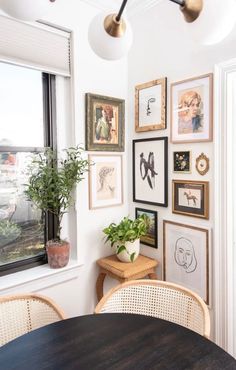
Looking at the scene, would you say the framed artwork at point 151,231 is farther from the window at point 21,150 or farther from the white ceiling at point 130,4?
the white ceiling at point 130,4

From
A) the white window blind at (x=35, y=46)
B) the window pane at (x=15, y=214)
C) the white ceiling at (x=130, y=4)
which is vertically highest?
the white ceiling at (x=130, y=4)

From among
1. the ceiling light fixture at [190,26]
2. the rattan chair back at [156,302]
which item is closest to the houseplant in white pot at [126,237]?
the rattan chair back at [156,302]

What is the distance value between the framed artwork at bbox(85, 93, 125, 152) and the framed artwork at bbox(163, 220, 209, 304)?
776 millimetres

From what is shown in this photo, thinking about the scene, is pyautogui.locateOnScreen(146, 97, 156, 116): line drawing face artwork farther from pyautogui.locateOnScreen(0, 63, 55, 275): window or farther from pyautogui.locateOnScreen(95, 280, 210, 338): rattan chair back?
pyautogui.locateOnScreen(95, 280, 210, 338): rattan chair back

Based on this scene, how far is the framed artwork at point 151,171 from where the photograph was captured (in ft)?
6.97

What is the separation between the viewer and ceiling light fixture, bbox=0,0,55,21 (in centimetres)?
69

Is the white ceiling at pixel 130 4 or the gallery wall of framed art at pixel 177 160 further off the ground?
the white ceiling at pixel 130 4

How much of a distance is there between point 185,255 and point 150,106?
3.83ft

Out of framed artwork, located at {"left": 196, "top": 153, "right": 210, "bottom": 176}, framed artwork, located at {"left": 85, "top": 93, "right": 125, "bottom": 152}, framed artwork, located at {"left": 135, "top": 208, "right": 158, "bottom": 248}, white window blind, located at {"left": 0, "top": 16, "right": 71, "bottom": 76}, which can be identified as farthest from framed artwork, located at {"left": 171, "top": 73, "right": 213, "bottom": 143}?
white window blind, located at {"left": 0, "top": 16, "right": 71, "bottom": 76}

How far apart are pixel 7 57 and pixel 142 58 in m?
1.05

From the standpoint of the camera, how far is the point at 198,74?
1.86m

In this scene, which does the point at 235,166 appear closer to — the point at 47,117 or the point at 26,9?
the point at 47,117

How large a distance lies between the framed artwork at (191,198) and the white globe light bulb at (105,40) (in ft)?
3.87

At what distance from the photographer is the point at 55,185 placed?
187cm
